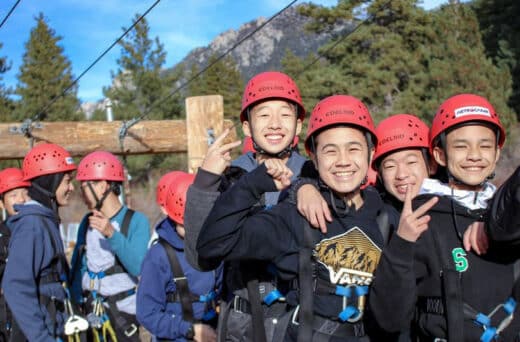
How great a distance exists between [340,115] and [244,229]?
76cm

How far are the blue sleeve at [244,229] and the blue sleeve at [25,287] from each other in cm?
216

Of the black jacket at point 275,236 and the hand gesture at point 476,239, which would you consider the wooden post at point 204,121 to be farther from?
the hand gesture at point 476,239

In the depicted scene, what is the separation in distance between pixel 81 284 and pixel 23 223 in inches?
41.3

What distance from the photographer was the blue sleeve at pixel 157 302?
379cm

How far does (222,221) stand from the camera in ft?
8.03

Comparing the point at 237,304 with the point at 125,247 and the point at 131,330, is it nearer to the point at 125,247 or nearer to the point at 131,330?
the point at 125,247

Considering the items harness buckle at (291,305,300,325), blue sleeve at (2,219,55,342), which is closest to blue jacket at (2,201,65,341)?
blue sleeve at (2,219,55,342)

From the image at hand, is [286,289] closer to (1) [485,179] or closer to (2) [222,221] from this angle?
(2) [222,221]

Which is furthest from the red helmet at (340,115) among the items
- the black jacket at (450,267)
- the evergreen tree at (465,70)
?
the evergreen tree at (465,70)

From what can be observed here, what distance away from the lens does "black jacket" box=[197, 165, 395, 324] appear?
2.46 m

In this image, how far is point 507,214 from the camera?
2297 mm

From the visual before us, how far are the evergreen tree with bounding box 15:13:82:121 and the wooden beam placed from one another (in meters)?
27.7

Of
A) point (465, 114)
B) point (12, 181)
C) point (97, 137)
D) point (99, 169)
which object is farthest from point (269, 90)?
point (97, 137)

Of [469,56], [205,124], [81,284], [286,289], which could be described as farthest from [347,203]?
[469,56]
